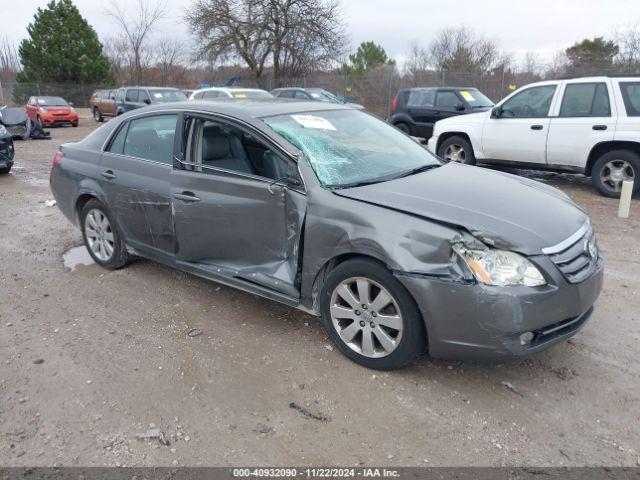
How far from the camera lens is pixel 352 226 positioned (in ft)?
10.5

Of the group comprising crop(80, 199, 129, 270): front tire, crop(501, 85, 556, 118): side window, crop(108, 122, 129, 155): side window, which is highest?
crop(501, 85, 556, 118): side window

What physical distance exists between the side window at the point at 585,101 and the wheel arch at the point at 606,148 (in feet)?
1.47

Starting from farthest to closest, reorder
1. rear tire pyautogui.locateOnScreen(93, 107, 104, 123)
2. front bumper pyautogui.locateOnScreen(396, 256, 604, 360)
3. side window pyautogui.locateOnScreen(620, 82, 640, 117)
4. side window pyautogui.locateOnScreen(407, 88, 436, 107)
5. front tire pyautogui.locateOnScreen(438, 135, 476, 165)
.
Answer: rear tire pyautogui.locateOnScreen(93, 107, 104, 123)
side window pyautogui.locateOnScreen(407, 88, 436, 107)
front tire pyautogui.locateOnScreen(438, 135, 476, 165)
side window pyautogui.locateOnScreen(620, 82, 640, 117)
front bumper pyautogui.locateOnScreen(396, 256, 604, 360)

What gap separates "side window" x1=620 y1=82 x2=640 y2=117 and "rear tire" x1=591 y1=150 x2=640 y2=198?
59 centimetres

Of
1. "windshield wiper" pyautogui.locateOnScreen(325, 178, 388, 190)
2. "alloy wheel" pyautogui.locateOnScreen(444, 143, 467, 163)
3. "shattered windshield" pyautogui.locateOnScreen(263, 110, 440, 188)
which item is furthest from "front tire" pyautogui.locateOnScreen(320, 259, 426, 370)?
"alloy wheel" pyautogui.locateOnScreen(444, 143, 467, 163)

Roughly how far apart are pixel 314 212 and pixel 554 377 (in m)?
1.82

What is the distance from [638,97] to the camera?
7.79m

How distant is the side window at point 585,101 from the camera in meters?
8.03

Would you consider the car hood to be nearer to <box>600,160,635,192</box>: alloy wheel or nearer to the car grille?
the car grille

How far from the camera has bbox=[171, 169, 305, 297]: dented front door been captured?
11.7ft

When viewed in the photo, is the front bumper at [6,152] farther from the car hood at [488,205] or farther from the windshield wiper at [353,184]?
the car hood at [488,205]

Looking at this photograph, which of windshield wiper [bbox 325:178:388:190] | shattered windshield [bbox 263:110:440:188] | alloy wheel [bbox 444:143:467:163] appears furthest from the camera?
alloy wheel [bbox 444:143:467:163]

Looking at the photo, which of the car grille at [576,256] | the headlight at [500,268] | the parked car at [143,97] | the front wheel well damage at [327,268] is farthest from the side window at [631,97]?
the parked car at [143,97]

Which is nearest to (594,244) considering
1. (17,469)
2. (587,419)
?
(587,419)
